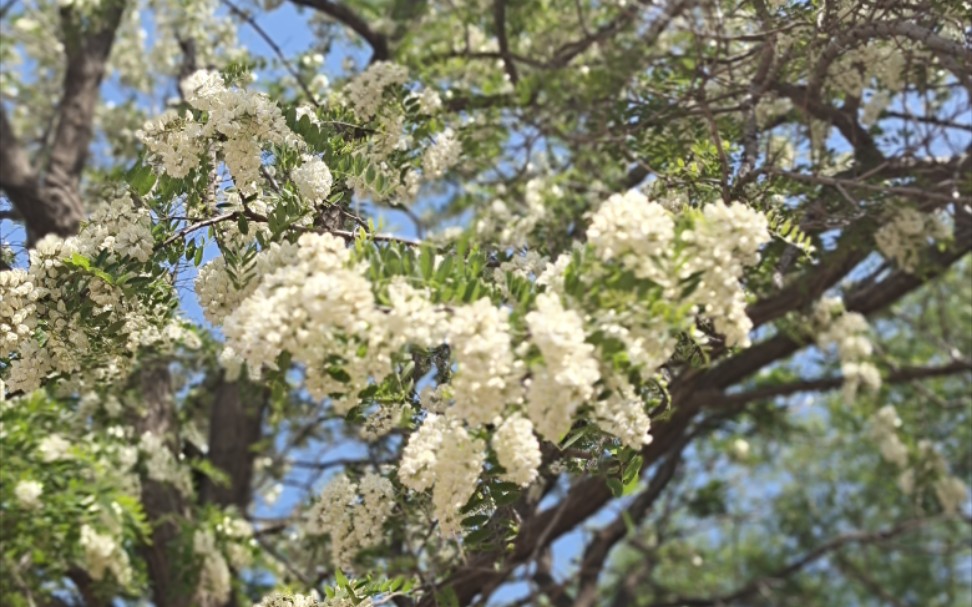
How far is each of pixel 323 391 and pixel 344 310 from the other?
259 mm

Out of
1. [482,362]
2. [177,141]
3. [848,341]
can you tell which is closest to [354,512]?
[177,141]

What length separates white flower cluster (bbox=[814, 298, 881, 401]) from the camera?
6.95 m

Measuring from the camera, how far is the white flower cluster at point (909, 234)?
5.48 m

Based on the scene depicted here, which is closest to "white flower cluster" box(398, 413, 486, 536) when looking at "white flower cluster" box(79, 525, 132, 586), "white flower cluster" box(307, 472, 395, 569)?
"white flower cluster" box(307, 472, 395, 569)

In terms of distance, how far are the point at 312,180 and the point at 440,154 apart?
63.6 inches

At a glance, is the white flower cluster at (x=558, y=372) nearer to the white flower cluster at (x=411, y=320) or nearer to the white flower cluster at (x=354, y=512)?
the white flower cluster at (x=411, y=320)

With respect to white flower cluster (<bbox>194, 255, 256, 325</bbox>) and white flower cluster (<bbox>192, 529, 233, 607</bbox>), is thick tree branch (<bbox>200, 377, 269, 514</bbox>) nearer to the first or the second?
white flower cluster (<bbox>192, 529, 233, 607</bbox>)

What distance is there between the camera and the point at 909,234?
5609mm

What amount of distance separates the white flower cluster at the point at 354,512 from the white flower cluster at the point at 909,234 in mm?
2760

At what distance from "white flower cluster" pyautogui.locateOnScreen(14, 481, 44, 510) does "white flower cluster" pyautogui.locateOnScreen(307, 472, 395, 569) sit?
6.17ft

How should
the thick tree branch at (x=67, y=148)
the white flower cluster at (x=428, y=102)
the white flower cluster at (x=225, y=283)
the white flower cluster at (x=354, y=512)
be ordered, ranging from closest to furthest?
the white flower cluster at (x=225, y=283), the white flower cluster at (x=354, y=512), the white flower cluster at (x=428, y=102), the thick tree branch at (x=67, y=148)

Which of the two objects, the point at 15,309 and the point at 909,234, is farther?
the point at 909,234

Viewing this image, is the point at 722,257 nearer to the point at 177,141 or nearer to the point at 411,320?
the point at 411,320

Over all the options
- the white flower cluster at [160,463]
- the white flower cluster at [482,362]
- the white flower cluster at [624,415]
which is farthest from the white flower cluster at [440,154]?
the white flower cluster at [160,463]
